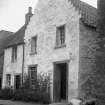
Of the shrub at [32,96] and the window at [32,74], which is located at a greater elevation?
the window at [32,74]

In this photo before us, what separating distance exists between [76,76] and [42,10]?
24.0ft

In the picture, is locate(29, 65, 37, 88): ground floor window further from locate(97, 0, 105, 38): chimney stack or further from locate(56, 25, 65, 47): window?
locate(97, 0, 105, 38): chimney stack

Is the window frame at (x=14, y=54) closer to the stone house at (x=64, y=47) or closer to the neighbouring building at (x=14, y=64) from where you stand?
the neighbouring building at (x=14, y=64)

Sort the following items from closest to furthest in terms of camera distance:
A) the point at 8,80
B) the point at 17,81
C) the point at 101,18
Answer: the point at 101,18
the point at 17,81
the point at 8,80

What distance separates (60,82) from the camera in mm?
18266

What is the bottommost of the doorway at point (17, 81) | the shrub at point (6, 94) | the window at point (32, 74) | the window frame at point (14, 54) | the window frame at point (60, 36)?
the shrub at point (6, 94)

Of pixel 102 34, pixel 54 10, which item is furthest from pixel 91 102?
pixel 54 10

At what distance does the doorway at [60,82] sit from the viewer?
17891mm

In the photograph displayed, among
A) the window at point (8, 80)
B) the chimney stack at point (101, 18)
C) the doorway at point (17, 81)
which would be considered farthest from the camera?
the window at point (8, 80)

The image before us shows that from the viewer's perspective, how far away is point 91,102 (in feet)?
48.5

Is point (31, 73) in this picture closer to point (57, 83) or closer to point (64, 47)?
point (57, 83)

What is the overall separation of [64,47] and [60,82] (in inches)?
115

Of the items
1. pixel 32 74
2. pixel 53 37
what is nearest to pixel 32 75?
pixel 32 74

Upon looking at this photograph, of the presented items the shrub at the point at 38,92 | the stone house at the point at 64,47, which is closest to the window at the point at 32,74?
the stone house at the point at 64,47
